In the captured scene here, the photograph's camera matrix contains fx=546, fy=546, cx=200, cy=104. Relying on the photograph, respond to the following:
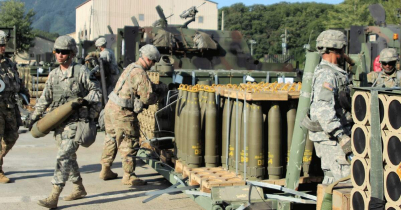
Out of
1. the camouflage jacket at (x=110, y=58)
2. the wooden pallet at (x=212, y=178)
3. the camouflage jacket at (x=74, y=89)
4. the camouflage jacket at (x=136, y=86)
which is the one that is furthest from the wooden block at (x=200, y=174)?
the camouflage jacket at (x=110, y=58)

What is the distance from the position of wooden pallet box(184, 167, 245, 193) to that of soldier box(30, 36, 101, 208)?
4.57 feet

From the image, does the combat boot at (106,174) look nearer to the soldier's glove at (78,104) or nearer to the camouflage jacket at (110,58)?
the soldier's glove at (78,104)

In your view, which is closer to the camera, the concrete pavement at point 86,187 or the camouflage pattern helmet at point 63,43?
the camouflage pattern helmet at point 63,43

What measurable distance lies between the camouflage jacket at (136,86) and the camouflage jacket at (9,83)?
5.71ft

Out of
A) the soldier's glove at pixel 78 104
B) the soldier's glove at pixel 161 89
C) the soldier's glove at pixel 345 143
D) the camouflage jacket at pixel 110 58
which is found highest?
the camouflage jacket at pixel 110 58

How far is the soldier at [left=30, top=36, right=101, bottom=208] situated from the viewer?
6152mm

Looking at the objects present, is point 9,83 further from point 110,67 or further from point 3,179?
point 110,67

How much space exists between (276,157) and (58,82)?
268cm

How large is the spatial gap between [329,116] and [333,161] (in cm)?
41

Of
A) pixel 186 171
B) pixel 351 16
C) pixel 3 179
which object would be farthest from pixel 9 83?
pixel 351 16

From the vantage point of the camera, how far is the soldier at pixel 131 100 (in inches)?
268

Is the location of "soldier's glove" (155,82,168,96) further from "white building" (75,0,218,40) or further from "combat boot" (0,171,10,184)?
"white building" (75,0,218,40)

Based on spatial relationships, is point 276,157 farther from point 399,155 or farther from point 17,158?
point 17,158

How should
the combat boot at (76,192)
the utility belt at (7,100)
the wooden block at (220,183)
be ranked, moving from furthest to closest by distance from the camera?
the utility belt at (7,100) < the combat boot at (76,192) < the wooden block at (220,183)
